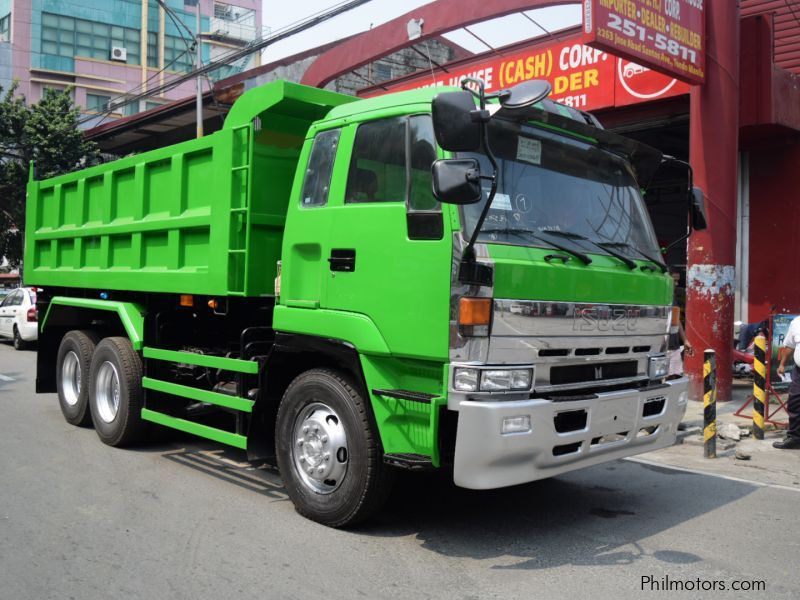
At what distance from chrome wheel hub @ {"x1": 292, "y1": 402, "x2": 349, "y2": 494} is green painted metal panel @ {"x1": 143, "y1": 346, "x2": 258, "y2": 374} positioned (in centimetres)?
68

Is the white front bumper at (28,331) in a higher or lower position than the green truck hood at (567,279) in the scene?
lower

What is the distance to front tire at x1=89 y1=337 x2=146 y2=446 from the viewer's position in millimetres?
7160

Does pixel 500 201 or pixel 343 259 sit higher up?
pixel 500 201

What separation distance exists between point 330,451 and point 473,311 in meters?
1.41

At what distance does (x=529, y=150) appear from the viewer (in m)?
4.85

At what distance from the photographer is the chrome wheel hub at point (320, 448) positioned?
16.3 feet

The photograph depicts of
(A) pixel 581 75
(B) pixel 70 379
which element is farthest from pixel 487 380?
(A) pixel 581 75

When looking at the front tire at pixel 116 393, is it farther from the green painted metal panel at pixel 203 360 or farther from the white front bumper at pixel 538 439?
the white front bumper at pixel 538 439

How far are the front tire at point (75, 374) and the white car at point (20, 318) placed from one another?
926cm

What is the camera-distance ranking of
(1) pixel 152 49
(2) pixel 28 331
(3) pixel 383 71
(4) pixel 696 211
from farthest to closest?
(1) pixel 152 49
(3) pixel 383 71
(2) pixel 28 331
(4) pixel 696 211

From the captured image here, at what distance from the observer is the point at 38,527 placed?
5.03 meters

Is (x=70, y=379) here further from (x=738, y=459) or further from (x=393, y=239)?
(x=738, y=459)

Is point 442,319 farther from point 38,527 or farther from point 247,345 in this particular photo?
point 38,527

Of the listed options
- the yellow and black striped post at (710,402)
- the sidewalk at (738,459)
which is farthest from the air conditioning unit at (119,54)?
the yellow and black striped post at (710,402)
